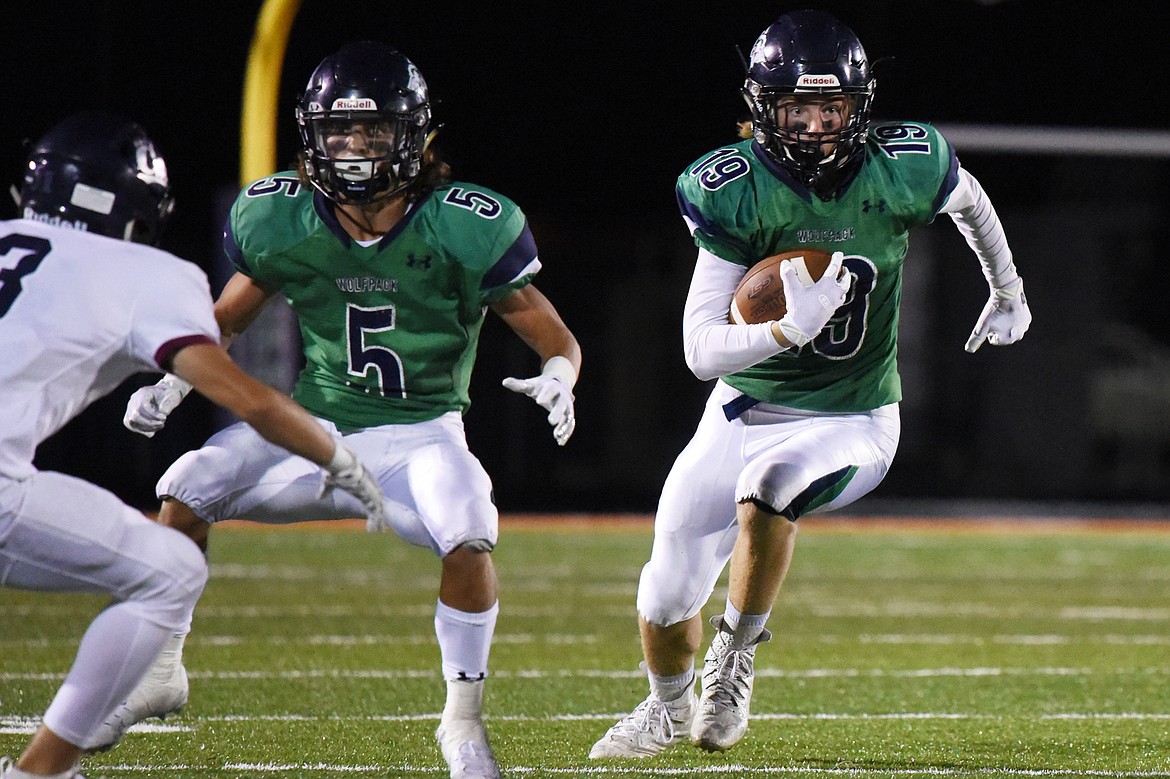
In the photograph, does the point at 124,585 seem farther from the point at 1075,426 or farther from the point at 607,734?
the point at 1075,426

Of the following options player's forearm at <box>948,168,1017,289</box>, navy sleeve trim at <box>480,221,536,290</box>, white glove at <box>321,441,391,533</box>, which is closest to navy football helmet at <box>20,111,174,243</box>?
white glove at <box>321,441,391,533</box>

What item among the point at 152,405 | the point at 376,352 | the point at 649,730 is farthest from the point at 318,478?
the point at 649,730

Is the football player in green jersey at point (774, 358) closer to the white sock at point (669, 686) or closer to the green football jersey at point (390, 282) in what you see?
the white sock at point (669, 686)

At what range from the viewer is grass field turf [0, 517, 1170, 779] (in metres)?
3.86

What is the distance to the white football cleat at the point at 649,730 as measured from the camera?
388cm

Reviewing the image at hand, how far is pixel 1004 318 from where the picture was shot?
425cm

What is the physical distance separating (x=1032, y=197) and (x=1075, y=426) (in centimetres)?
185

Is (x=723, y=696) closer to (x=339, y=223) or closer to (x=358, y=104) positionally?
(x=339, y=223)

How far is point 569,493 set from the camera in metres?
13.7

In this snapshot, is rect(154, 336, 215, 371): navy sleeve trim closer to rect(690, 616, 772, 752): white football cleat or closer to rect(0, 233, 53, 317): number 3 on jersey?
rect(0, 233, 53, 317): number 3 on jersey

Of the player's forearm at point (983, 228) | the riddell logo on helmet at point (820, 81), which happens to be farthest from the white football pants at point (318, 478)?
the player's forearm at point (983, 228)

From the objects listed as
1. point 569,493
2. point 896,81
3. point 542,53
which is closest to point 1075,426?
point 896,81

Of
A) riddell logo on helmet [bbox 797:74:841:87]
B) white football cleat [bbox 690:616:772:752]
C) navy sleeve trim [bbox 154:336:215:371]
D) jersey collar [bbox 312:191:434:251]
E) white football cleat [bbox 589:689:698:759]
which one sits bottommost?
white football cleat [bbox 589:689:698:759]

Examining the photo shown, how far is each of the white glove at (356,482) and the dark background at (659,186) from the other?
8.76 meters
